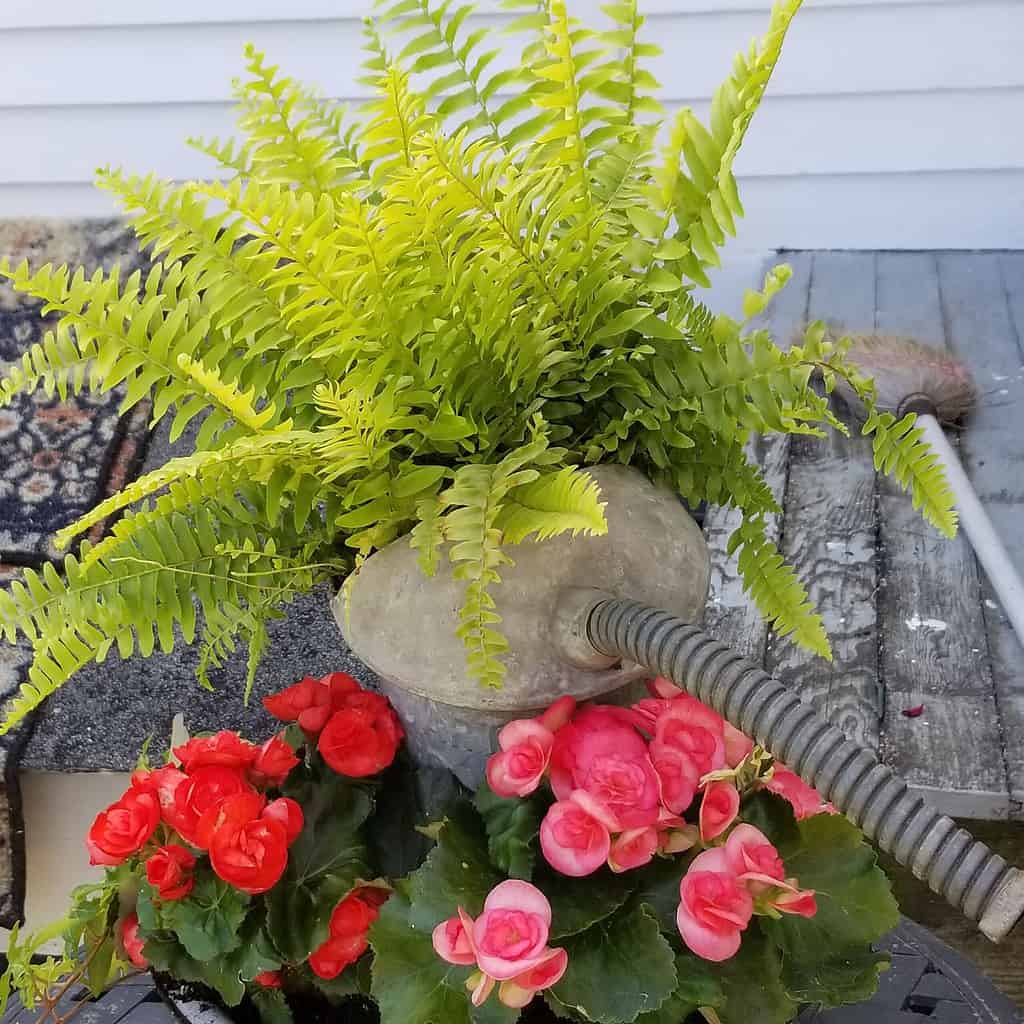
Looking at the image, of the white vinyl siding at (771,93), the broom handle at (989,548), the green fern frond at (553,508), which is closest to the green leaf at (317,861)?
the green fern frond at (553,508)

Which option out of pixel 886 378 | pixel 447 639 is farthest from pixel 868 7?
pixel 447 639

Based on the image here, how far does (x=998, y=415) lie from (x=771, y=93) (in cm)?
78

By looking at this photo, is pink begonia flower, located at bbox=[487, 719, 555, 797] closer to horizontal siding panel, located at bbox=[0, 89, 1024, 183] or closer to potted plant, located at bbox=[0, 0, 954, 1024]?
potted plant, located at bbox=[0, 0, 954, 1024]

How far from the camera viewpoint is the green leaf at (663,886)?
1.89 ft

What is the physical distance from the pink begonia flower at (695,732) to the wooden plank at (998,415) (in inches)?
23.7

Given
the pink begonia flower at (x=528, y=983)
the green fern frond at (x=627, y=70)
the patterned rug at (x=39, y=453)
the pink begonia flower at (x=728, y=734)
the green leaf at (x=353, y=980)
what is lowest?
→ the patterned rug at (x=39, y=453)

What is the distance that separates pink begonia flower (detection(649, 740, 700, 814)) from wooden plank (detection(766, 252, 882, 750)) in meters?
0.60

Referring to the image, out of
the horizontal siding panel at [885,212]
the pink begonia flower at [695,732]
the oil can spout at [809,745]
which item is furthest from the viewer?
the horizontal siding panel at [885,212]

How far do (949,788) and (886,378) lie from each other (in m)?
0.75

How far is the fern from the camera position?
0.56 metres

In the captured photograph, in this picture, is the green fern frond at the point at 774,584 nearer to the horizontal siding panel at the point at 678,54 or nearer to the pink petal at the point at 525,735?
the pink petal at the point at 525,735

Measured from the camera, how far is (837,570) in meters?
1.37

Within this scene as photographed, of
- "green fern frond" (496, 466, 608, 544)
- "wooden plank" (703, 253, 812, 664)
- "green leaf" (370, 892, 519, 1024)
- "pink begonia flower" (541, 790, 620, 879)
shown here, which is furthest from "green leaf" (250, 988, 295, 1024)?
"wooden plank" (703, 253, 812, 664)

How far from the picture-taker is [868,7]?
1922 mm
